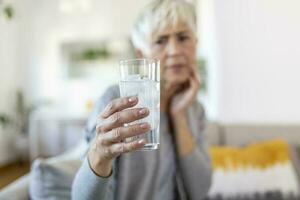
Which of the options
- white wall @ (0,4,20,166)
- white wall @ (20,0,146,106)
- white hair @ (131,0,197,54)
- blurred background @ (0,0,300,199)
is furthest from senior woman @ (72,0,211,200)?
white wall @ (0,4,20,166)

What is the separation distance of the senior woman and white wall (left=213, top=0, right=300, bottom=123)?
138 centimetres

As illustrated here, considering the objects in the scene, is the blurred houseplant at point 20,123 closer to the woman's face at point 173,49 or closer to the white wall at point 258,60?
the white wall at point 258,60

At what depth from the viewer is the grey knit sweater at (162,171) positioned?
907 millimetres

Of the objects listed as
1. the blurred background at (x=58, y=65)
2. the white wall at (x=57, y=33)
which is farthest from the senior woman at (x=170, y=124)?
the white wall at (x=57, y=33)

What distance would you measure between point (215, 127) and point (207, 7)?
6.99ft

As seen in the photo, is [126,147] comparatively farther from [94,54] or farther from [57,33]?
[57,33]

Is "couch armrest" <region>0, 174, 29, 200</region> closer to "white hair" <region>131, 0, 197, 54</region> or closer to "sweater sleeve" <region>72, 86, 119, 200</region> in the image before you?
"sweater sleeve" <region>72, 86, 119, 200</region>

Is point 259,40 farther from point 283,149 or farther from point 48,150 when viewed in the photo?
point 48,150

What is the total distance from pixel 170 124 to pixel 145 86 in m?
0.52

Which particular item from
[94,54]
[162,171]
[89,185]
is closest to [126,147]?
[89,185]

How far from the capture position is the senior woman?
928 mm

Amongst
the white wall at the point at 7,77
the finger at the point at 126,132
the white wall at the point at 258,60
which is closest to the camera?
the finger at the point at 126,132

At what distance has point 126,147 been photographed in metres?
0.56

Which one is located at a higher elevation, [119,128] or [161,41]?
[161,41]
